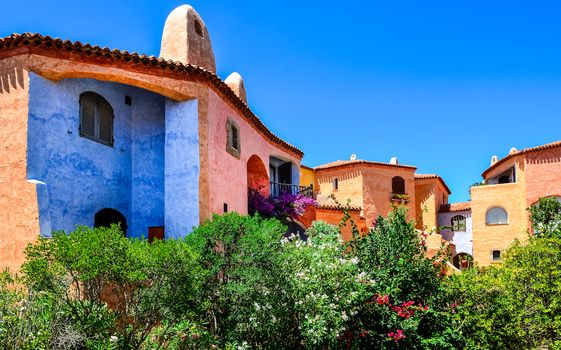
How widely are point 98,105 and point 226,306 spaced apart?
7.24 m

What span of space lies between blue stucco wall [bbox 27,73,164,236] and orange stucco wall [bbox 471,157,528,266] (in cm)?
2536

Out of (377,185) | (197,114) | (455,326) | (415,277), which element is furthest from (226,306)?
(377,185)

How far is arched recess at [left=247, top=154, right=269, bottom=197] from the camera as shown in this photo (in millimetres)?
18438

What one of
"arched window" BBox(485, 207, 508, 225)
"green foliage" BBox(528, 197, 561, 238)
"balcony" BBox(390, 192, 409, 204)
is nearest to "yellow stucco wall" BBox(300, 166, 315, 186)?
"balcony" BBox(390, 192, 409, 204)

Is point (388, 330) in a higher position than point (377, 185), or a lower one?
lower

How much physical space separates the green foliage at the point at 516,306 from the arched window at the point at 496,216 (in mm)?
23331

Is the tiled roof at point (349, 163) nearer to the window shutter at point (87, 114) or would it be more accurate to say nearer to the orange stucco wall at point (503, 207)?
the orange stucco wall at point (503, 207)

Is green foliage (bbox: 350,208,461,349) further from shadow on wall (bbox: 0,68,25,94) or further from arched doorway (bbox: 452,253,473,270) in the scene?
shadow on wall (bbox: 0,68,25,94)

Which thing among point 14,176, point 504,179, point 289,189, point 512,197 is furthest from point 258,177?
point 504,179

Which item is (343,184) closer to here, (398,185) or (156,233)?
(398,185)

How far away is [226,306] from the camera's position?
9.35m

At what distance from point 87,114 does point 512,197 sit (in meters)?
28.1

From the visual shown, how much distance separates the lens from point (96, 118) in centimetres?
1309

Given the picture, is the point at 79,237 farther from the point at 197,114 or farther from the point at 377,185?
the point at 377,185
